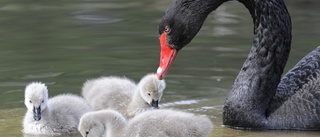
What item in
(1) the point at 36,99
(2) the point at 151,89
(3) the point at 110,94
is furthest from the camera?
(3) the point at 110,94

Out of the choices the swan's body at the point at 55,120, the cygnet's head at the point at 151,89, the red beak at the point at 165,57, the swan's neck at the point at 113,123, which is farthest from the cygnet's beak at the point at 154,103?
the swan's neck at the point at 113,123

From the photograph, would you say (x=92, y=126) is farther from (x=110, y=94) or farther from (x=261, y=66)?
(x=261, y=66)

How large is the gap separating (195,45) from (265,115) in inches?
129

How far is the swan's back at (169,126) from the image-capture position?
21.4ft

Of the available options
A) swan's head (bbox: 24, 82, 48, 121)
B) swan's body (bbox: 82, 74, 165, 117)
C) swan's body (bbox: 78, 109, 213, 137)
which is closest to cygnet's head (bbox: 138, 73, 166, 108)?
swan's body (bbox: 82, 74, 165, 117)

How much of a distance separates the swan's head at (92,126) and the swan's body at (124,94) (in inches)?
37.3

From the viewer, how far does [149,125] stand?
655 centimetres

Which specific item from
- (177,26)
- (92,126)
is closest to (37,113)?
(92,126)

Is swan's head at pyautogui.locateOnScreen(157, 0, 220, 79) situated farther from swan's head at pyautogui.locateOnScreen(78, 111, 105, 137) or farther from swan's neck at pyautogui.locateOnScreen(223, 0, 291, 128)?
swan's head at pyautogui.locateOnScreen(78, 111, 105, 137)

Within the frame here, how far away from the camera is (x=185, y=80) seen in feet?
30.3

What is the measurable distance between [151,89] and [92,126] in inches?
39.3

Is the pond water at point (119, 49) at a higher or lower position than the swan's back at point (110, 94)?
lower

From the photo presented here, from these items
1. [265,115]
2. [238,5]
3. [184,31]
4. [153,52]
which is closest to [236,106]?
[265,115]

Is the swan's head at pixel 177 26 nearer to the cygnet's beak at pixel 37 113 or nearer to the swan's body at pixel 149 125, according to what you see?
the swan's body at pixel 149 125
